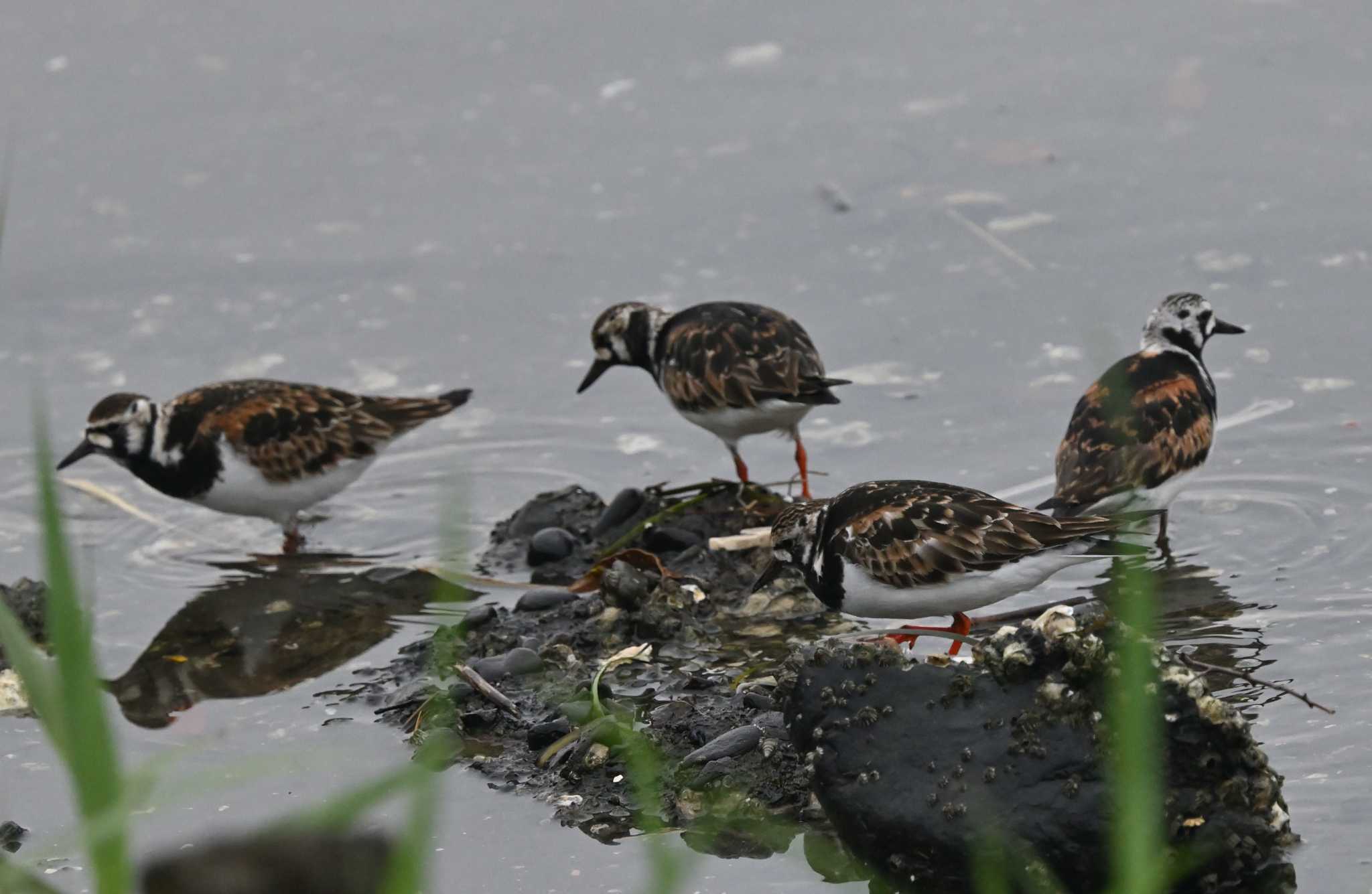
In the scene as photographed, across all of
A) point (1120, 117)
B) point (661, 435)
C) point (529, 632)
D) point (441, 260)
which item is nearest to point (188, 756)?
point (529, 632)

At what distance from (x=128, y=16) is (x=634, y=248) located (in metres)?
4.28

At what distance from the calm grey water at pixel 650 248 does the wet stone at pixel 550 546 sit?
491 millimetres

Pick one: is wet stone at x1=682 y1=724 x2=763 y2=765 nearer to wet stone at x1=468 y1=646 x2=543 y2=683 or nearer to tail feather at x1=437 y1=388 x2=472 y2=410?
wet stone at x1=468 y1=646 x2=543 y2=683

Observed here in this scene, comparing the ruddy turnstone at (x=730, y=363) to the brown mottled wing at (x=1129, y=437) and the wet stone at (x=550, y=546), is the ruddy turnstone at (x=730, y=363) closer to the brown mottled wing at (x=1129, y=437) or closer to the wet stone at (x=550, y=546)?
the wet stone at (x=550, y=546)

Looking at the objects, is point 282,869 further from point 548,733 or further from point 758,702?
point 758,702

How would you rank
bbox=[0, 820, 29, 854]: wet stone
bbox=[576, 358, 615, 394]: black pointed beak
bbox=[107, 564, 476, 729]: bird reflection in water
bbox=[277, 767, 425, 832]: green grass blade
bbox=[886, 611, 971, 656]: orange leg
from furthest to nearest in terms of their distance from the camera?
bbox=[576, 358, 615, 394]: black pointed beak → bbox=[107, 564, 476, 729]: bird reflection in water → bbox=[886, 611, 971, 656]: orange leg → bbox=[0, 820, 29, 854]: wet stone → bbox=[277, 767, 425, 832]: green grass blade

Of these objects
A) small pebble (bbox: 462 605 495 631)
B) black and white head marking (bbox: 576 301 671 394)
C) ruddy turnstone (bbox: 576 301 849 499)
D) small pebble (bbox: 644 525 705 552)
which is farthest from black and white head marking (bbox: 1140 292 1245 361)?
small pebble (bbox: 462 605 495 631)

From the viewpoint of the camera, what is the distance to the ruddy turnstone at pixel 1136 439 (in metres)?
5.93

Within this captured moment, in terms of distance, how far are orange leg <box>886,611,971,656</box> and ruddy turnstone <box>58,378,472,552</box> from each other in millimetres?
2631

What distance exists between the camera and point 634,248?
895 centimetres

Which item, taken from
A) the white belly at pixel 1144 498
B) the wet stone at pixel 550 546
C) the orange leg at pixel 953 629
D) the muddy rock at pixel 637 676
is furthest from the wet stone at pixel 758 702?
the wet stone at pixel 550 546

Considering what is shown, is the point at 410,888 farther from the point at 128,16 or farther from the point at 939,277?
the point at 128,16

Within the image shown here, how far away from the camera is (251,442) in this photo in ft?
23.5

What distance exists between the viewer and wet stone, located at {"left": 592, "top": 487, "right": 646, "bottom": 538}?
6.70 meters
